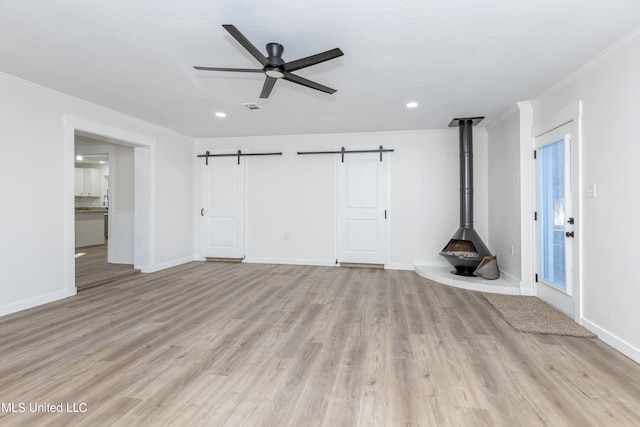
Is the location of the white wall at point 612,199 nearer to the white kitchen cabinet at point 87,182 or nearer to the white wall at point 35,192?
the white wall at point 35,192

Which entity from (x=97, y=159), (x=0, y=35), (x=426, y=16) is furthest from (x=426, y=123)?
(x=97, y=159)

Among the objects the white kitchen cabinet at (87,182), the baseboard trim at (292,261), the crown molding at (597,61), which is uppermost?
the crown molding at (597,61)

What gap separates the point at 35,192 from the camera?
11.7 ft

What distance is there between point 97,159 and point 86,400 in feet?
29.1

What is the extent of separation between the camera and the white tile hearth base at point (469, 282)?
4176mm

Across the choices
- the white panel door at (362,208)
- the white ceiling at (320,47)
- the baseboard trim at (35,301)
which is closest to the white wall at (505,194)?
the white ceiling at (320,47)

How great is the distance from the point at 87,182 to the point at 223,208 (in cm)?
632

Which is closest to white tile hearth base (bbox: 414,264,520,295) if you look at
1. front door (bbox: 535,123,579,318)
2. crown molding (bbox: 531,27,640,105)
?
front door (bbox: 535,123,579,318)

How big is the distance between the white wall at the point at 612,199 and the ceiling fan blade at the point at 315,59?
2.30 meters

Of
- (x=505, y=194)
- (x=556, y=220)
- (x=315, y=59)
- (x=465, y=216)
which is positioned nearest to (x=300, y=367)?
(x=315, y=59)

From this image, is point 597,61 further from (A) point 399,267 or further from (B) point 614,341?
Result: (A) point 399,267

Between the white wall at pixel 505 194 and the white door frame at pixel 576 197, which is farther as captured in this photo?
the white wall at pixel 505 194

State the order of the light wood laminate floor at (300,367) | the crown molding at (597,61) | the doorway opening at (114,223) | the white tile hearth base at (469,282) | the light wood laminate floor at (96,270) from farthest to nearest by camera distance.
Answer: the doorway opening at (114,223), the light wood laminate floor at (96,270), the white tile hearth base at (469,282), the crown molding at (597,61), the light wood laminate floor at (300,367)

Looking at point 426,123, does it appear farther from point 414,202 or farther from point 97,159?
point 97,159
